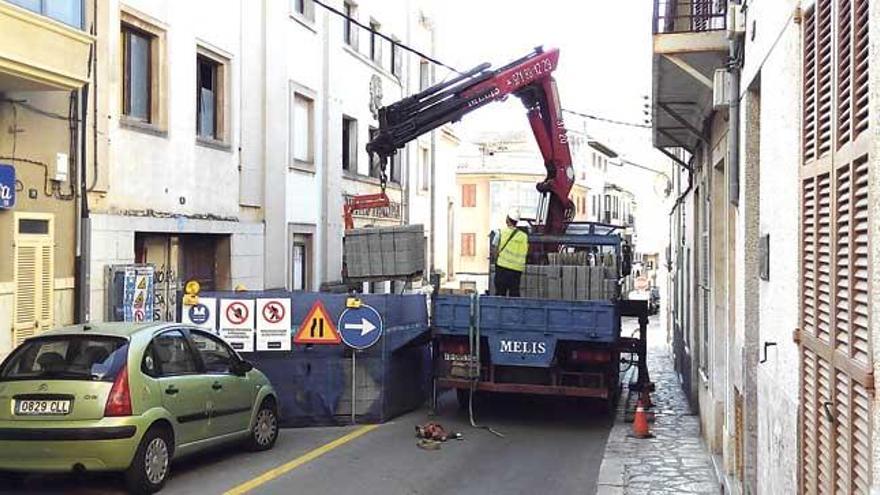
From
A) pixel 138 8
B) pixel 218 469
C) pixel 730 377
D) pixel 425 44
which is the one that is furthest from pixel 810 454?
pixel 425 44

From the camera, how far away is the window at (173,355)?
8945 millimetres

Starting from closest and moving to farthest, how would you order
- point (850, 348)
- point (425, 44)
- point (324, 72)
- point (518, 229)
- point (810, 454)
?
point (850, 348), point (810, 454), point (518, 229), point (324, 72), point (425, 44)

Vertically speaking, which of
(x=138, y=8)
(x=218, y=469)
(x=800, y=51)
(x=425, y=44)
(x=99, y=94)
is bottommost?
(x=218, y=469)

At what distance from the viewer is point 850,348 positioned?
396cm

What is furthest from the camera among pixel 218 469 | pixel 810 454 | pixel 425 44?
pixel 425 44

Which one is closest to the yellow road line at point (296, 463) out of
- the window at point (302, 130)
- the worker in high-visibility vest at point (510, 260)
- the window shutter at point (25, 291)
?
the worker in high-visibility vest at point (510, 260)

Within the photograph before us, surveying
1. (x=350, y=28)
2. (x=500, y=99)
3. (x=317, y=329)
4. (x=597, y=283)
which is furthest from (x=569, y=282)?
(x=350, y=28)

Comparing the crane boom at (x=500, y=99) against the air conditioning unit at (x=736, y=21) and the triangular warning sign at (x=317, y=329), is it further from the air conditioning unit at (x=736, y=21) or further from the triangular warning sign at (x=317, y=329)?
the air conditioning unit at (x=736, y=21)

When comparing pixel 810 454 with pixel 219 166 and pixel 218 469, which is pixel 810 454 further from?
pixel 219 166

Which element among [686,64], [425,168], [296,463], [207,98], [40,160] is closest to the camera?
[686,64]

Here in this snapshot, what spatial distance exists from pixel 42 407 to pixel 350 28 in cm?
1704

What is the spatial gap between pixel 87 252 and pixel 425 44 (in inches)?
777

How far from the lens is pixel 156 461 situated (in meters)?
8.59

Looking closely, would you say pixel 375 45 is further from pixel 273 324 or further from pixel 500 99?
pixel 273 324
